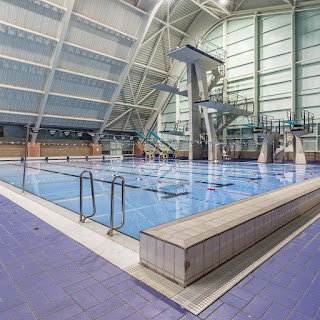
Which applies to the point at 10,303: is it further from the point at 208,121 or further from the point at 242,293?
the point at 208,121

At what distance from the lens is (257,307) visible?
5.48ft

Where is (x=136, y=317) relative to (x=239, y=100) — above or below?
below

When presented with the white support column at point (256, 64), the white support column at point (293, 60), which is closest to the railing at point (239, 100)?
the white support column at point (256, 64)

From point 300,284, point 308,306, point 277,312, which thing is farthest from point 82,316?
point 300,284

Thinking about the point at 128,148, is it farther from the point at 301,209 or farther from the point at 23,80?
the point at 301,209

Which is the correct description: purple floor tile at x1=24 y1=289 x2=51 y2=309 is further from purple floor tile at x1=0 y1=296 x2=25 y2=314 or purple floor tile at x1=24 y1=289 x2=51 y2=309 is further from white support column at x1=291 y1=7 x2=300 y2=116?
white support column at x1=291 y1=7 x2=300 y2=116

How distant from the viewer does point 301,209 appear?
12.8 feet

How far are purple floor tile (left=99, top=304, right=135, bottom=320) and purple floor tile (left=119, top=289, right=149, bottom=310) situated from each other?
5 cm

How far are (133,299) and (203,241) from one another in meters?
0.72

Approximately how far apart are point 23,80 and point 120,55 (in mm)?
7661

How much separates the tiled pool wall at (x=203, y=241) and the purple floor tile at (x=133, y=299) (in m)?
0.36

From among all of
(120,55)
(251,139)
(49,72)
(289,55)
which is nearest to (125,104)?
(120,55)

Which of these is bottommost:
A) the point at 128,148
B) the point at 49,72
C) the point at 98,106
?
the point at 128,148

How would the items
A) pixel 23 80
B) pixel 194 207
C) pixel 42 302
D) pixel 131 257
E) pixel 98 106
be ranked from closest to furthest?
pixel 42 302, pixel 131 257, pixel 194 207, pixel 23 80, pixel 98 106
